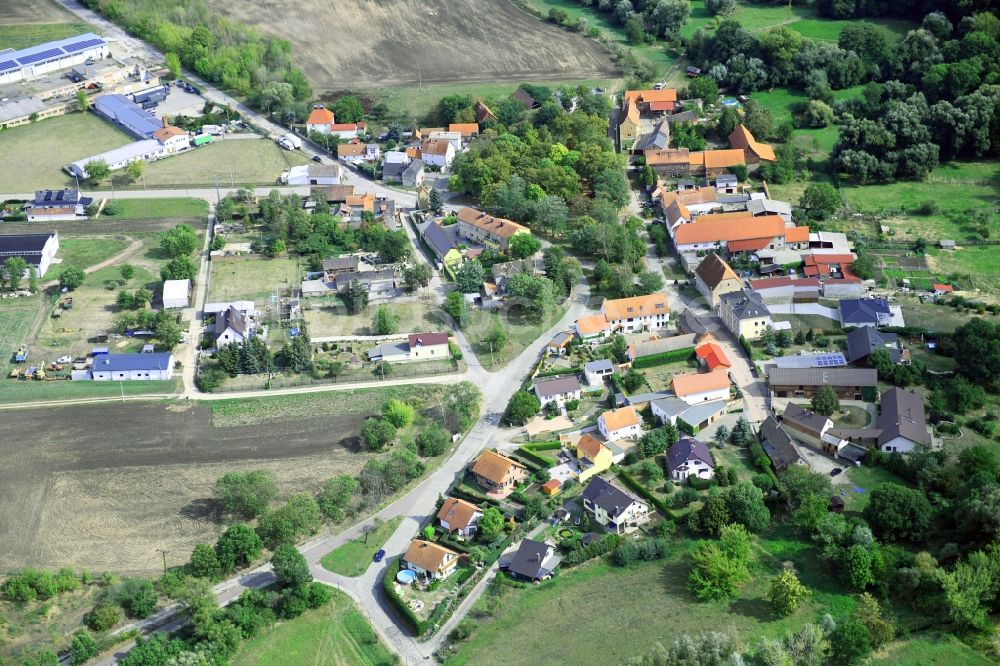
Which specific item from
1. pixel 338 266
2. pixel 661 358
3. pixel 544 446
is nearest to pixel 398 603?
pixel 544 446

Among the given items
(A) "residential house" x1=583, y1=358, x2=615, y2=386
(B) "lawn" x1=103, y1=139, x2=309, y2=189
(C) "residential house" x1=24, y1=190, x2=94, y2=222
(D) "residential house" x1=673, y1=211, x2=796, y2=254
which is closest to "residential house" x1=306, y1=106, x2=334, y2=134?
(B) "lawn" x1=103, y1=139, x2=309, y2=189

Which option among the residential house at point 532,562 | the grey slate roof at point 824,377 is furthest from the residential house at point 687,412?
the residential house at point 532,562

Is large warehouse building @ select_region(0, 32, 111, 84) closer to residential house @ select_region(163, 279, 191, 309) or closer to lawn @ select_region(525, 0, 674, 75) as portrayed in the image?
lawn @ select_region(525, 0, 674, 75)

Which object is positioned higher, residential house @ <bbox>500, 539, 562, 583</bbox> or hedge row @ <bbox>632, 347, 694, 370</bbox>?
hedge row @ <bbox>632, 347, 694, 370</bbox>

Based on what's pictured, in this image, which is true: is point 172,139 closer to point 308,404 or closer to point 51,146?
point 51,146

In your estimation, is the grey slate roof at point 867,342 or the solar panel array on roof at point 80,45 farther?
the solar panel array on roof at point 80,45

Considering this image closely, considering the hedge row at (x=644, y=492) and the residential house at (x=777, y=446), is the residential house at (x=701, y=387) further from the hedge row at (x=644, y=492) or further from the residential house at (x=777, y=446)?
the hedge row at (x=644, y=492)
